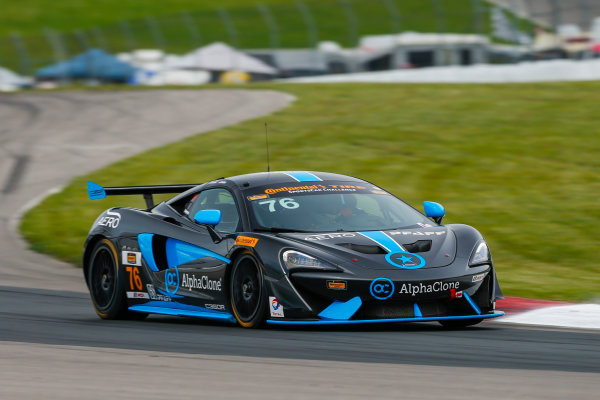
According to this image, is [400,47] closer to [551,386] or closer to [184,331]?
[184,331]

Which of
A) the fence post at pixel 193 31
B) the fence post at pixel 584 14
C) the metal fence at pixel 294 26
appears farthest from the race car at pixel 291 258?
the fence post at pixel 193 31

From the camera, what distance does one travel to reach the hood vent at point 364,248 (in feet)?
25.5

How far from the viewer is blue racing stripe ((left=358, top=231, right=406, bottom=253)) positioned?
7832 mm

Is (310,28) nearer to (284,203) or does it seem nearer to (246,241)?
(284,203)

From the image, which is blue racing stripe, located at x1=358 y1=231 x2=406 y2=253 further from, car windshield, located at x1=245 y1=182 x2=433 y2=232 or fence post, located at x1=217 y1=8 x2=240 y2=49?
fence post, located at x1=217 y1=8 x2=240 y2=49

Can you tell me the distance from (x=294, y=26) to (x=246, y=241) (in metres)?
30.2

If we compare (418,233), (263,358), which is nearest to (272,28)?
(418,233)

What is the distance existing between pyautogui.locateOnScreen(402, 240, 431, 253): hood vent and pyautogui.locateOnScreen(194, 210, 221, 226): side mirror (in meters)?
1.41

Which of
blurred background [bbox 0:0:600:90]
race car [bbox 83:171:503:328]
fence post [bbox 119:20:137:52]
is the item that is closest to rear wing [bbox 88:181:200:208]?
race car [bbox 83:171:503:328]

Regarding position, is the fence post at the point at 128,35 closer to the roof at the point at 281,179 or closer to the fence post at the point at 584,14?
the fence post at the point at 584,14

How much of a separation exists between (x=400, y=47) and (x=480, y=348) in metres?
28.1

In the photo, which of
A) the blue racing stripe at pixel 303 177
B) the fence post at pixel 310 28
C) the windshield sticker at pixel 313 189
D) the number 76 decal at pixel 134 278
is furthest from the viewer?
the fence post at pixel 310 28

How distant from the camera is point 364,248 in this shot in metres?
7.82

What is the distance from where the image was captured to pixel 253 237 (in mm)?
8070
